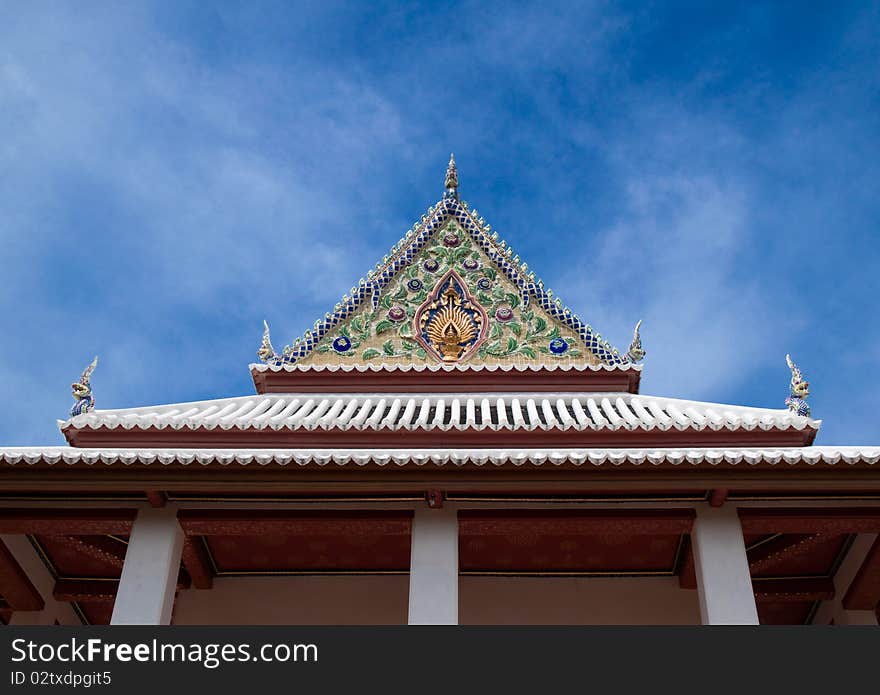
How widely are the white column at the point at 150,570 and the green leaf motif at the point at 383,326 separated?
4.65 meters

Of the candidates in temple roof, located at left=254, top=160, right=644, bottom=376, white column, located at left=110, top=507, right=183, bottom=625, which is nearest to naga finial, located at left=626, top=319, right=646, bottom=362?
temple roof, located at left=254, top=160, right=644, bottom=376

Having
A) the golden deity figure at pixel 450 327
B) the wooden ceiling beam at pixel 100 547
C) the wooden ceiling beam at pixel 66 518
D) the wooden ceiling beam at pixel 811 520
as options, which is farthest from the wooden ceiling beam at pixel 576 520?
the golden deity figure at pixel 450 327

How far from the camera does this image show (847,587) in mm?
8180

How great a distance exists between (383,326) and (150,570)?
517 centimetres

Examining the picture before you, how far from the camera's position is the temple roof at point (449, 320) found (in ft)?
36.8

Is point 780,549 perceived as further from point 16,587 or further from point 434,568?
point 16,587

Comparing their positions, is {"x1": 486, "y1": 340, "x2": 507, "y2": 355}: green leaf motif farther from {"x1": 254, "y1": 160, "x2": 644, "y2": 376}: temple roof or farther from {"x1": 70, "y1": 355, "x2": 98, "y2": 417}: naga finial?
{"x1": 70, "y1": 355, "x2": 98, "y2": 417}: naga finial

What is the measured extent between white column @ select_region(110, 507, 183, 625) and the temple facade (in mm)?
17

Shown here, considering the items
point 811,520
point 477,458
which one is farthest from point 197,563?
point 811,520

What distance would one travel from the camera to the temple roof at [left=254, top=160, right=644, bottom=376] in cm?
1123

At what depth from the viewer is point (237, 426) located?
8.56 meters

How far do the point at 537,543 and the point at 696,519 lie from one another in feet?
5.40
